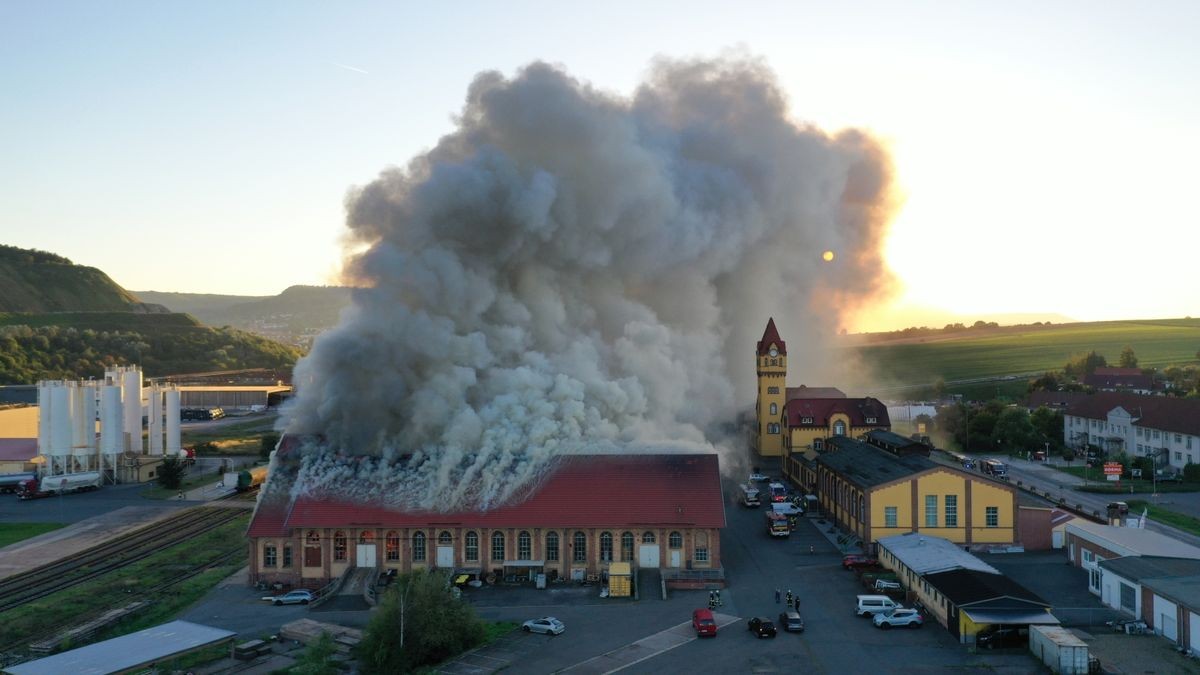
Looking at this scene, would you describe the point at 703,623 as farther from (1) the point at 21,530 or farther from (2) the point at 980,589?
(1) the point at 21,530

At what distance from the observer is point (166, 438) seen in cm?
8156

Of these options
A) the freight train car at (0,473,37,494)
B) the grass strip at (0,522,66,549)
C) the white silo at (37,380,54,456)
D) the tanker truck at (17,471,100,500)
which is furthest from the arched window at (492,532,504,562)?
the white silo at (37,380,54,456)

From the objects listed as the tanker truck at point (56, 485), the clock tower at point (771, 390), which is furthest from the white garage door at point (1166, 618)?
the tanker truck at point (56, 485)

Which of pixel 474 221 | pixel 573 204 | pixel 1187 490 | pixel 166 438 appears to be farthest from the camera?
pixel 166 438

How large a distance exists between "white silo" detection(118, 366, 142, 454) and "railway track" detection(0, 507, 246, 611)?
24.2m

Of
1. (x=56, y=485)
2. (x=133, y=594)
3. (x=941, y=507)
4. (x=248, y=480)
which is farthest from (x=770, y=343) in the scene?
(x=56, y=485)

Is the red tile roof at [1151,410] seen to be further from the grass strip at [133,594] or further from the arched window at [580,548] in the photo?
the grass strip at [133,594]

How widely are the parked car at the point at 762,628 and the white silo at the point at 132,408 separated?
2555 inches

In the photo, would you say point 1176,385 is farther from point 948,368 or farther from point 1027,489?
point 1027,489

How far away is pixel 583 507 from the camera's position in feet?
129

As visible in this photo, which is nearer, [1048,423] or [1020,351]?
[1048,423]

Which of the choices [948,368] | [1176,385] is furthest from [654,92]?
[948,368]

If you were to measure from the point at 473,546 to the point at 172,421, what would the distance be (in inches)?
2069

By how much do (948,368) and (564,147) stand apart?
345ft
